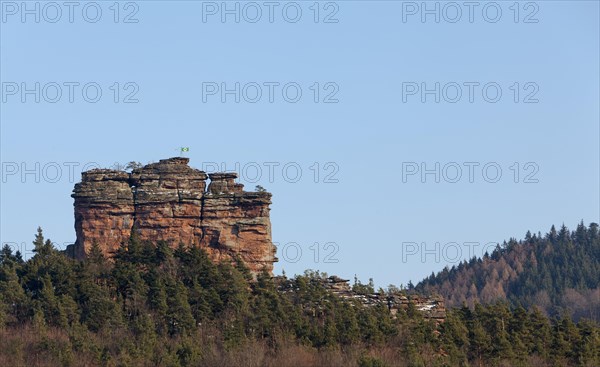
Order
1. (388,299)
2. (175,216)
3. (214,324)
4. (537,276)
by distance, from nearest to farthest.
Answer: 1. (214,324)
2. (175,216)
3. (388,299)
4. (537,276)

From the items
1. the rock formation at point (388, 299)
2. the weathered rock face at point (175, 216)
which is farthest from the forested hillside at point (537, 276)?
the weathered rock face at point (175, 216)

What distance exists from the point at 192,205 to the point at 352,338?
1006 centimetres

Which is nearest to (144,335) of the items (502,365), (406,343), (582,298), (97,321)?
(97,321)

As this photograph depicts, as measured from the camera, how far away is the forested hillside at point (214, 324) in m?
56.8

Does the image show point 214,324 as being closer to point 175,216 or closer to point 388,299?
point 175,216

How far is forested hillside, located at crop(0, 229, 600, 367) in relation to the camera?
5684 cm

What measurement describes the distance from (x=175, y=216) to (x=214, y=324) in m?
5.95

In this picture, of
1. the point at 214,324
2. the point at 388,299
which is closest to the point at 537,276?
the point at 388,299

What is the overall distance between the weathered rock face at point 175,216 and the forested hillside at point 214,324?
111 centimetres

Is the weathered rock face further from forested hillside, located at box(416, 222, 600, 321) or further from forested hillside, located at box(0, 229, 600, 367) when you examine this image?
forested hillside, located at box(416, 222, 600, 321)

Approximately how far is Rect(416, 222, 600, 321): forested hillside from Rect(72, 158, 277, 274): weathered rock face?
250ft

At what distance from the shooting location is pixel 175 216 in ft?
208

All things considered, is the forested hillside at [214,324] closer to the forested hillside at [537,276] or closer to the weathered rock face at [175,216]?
the weathered rock face at [175,216]

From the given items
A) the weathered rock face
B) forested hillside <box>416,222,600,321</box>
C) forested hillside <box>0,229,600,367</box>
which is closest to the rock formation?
forested hillside <box>0,229,600,367</box>
